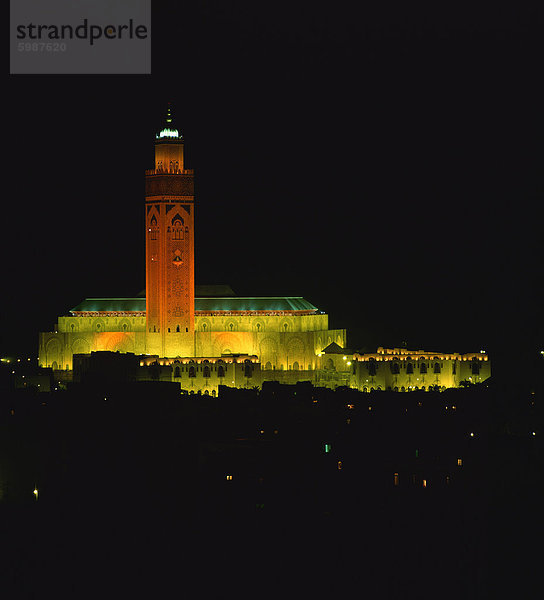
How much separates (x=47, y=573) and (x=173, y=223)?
2623 cm

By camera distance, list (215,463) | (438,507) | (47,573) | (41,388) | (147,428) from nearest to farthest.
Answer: (47,573)
(438,507)
(215,463)
(147,428)
(41,388)

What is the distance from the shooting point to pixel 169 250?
80.8 metres

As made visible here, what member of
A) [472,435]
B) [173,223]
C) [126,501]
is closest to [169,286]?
[173,223]

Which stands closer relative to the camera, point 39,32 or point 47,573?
point 47,573

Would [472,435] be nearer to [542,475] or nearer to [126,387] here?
[542,475]

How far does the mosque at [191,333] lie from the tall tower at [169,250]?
0.04 m

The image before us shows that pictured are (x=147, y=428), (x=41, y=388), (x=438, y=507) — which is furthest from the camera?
(x=41, y=388)

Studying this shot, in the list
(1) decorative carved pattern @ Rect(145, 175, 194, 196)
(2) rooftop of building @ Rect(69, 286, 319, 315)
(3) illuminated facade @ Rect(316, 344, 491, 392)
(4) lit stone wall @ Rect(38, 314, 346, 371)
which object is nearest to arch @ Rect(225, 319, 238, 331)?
(4) lit stone wall @ Rect(38, 314, 346, 371)

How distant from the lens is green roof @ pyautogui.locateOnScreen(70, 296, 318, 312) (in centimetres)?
8300

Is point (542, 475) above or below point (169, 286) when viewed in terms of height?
below

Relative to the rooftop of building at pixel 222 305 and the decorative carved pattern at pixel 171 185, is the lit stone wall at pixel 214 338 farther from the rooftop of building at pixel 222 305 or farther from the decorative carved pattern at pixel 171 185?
the decorative carved pattern at pixel 171 185

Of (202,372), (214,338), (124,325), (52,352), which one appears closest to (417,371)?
(202,372)

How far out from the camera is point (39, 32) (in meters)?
65.8

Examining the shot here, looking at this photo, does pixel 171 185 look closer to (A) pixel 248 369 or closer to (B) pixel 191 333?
(B) pixel 191 333
